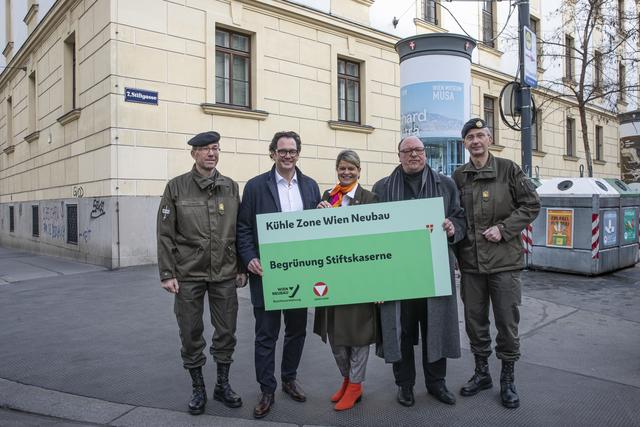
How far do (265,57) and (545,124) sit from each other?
1337 cm

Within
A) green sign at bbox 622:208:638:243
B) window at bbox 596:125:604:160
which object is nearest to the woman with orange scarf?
green sign at bbox 622:208:638:243

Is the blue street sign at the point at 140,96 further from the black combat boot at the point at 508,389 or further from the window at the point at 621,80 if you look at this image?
the window at the point at 621,80

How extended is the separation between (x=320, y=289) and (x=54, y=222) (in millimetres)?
10994

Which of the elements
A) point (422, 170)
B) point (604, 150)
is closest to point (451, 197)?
point (422, 170)

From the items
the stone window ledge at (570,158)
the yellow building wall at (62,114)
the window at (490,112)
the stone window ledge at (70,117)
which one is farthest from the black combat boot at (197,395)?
the stone window ledge at (570,158)

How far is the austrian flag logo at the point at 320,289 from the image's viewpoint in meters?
3.36

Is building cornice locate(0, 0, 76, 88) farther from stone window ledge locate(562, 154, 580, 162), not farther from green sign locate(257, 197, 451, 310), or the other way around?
stone window ledge locate(562, 154, 580, 162)

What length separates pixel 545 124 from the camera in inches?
791

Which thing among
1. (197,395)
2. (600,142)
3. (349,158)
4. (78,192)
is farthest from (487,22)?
(197,395)

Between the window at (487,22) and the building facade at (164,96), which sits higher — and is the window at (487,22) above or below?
above

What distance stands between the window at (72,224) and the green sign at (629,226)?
35.0 feet

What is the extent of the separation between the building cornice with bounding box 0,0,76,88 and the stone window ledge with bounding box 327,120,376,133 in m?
6.02

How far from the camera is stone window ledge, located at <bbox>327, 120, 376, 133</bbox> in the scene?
12.4m

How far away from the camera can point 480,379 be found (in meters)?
3.60
